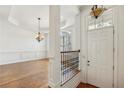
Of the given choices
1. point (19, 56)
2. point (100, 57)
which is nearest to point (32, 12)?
point (100, 57)

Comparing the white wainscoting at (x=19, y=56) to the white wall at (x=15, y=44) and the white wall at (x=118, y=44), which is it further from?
the white wall at (x=118, y=44)

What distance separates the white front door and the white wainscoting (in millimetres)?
5637

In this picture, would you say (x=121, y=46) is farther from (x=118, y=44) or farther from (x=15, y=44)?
(x=15, y=44)

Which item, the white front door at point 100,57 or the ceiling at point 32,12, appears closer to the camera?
the white front door at point 100,57

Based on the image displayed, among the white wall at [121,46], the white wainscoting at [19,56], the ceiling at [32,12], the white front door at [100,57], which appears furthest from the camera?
the white wainscoting at [19,56]

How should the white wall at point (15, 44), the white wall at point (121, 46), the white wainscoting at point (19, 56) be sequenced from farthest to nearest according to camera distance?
the white wainscoting at point (19, 56) < the white wall at point (15, 44) < the white wall at point (121, 46)

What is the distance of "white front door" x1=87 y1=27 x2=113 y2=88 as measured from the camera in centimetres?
367

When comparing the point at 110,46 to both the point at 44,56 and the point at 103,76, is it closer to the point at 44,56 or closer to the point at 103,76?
the point at 103,76

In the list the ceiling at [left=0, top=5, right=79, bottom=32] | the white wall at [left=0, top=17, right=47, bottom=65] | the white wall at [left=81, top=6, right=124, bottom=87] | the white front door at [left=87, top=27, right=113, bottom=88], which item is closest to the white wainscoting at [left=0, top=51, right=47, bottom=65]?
the white wall at [left=0, top=17, right=47, bottom=65]

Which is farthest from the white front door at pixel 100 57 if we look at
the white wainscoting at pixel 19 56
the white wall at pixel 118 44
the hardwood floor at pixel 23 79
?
the white wainscoting at pixel 19 56

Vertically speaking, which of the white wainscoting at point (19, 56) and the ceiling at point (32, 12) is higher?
the ceiling at point (32, 12)

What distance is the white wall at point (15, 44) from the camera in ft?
22.7

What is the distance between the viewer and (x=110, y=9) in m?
3.70
